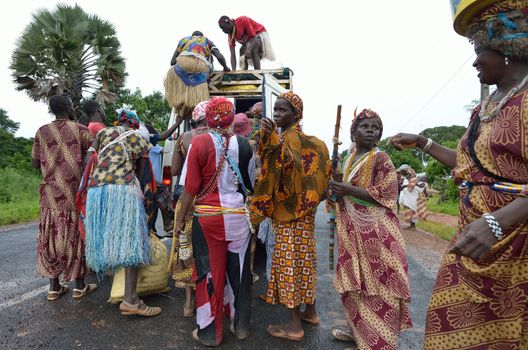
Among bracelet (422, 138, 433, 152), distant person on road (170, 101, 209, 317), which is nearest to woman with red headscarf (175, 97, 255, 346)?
distant person on road (170, 101, 209, 317)

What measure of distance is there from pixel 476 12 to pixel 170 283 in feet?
12.9

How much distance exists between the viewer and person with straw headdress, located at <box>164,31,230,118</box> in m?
4.53

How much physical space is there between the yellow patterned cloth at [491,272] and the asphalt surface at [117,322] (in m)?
1.45

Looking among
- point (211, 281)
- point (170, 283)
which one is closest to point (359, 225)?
point (211, 281)

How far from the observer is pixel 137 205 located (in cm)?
319

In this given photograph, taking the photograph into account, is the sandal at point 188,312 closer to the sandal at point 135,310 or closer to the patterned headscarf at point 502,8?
the sandal at point 135,310

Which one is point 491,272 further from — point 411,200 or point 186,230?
point 411,200

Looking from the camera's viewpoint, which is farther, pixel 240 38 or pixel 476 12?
pixel 240 38

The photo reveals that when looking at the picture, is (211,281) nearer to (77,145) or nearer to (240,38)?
(77,145)

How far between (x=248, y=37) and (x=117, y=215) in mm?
4810

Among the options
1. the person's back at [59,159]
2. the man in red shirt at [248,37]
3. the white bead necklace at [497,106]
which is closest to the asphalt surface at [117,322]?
the person's back at [59,159]

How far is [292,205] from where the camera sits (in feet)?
9.36

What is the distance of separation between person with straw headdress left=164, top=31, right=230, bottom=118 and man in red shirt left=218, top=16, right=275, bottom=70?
6.49 ft

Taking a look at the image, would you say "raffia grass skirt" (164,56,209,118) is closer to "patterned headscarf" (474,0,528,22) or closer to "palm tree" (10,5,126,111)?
"patterned headscarf" (474,0,528,22)
